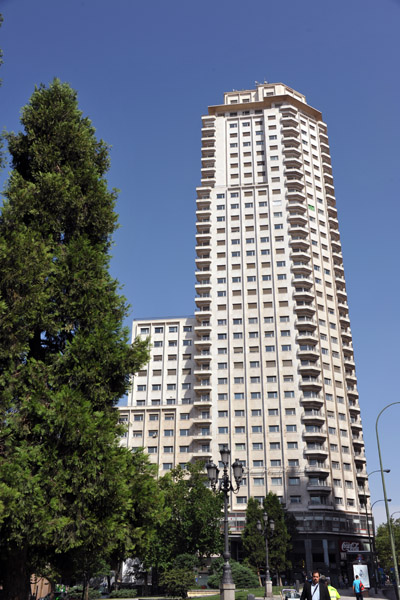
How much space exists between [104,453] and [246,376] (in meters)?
57.6

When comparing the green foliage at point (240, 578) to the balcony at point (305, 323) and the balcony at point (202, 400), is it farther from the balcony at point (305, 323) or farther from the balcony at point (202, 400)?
the balcony at point (305, 323)

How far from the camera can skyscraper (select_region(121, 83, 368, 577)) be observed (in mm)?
63469

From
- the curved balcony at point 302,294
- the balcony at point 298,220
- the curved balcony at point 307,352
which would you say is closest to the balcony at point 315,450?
the curved balcony at point 307,352

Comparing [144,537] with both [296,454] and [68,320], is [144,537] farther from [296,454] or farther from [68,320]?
[296,454]

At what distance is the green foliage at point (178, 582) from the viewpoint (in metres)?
34.3

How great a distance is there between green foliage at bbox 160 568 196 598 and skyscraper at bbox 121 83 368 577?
2697 cm

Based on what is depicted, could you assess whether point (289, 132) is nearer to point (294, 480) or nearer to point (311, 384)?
point (311, 384)

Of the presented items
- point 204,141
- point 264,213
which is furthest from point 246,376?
point 204,141

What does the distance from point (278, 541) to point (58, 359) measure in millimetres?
46829

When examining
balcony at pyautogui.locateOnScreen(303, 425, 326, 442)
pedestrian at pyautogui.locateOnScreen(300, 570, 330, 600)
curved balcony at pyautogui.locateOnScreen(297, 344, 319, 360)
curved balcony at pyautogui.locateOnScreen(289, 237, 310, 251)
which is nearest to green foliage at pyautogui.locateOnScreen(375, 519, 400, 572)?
balcony at pyautogui.locateOnScreen(303, 425, 326, 442)

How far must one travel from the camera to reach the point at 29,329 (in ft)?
46.8

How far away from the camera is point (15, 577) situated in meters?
12.6

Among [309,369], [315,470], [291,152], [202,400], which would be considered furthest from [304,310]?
[291,152]

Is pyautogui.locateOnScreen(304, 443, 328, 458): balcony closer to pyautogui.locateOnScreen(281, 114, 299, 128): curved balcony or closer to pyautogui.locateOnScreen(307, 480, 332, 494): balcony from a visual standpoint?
pyautogui.locateOnScreen(307, 480, 332, 494): balcony
